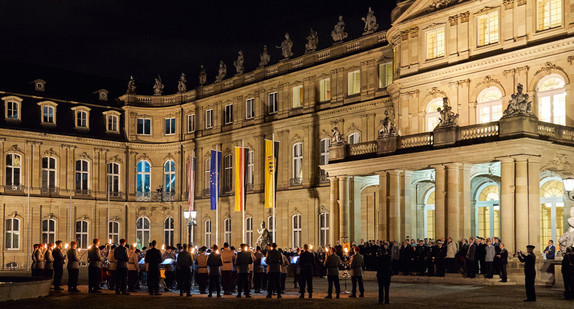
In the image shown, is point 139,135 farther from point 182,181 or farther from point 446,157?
point 446,157

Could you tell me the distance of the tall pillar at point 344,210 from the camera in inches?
1549

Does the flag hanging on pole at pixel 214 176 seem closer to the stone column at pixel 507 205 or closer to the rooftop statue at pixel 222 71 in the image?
the rooftop statue at pixel 222 71

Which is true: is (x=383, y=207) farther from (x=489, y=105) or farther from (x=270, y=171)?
(x=270, y=171)

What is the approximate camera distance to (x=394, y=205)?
120 feet

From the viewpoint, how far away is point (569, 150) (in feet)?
108

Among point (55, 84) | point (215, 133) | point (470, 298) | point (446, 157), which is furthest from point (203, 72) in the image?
point (470, 298)

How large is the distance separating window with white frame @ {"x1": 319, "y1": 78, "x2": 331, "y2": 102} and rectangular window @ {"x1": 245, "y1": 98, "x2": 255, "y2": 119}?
725 cm

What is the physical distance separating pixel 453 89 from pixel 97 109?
32.7 metres

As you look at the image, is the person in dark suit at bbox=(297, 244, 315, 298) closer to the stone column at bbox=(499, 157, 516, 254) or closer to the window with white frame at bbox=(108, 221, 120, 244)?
the stone column at bbox=(499, 157, 516, 254)

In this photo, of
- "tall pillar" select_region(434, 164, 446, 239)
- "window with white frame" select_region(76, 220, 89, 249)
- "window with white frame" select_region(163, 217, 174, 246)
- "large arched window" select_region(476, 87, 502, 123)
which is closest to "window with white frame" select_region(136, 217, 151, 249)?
"window with white frame" select_region(163, 217, 174, 246)

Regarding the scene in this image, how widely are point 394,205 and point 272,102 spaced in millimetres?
19947

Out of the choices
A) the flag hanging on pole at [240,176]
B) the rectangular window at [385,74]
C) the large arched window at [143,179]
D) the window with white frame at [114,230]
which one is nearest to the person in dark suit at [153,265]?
the flag hanging on pole at [240,176]

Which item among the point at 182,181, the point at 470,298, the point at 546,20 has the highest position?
the point at 546,20

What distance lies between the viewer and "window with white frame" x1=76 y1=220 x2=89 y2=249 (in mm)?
59684
